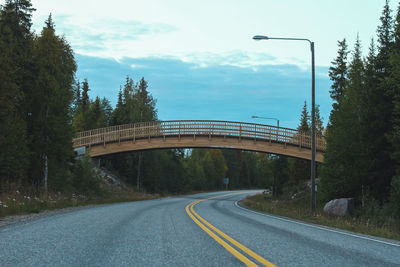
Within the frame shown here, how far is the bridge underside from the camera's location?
33.1m

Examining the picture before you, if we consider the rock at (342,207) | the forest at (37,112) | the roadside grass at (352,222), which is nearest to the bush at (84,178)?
the forest at (37,112)

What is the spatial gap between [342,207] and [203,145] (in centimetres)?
1707

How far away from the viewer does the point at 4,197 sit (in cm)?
1498

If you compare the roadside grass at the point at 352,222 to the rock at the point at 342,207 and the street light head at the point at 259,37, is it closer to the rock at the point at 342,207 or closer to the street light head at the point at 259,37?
the rock at the point at 342,207

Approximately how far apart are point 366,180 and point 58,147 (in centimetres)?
2006

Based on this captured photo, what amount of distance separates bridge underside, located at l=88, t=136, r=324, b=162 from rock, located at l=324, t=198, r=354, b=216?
11.3 meters

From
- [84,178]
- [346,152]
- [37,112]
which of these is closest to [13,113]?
[37,112]

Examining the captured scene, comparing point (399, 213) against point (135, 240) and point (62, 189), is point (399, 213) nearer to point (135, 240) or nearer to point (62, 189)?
point (135, 240)

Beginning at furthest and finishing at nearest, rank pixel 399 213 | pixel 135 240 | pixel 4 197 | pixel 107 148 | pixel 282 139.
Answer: pixel 107 148 → pixel 282 139 → pixel 399 213 → pixel 4 197 → pixel 135 240

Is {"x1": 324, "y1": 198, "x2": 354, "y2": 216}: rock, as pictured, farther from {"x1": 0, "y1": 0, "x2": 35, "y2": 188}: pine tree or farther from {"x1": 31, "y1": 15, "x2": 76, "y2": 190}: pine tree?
{"x1": 0, "y1": 0, "x2": 35, "y2": 188}: pine tree

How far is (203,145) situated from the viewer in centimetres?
3541

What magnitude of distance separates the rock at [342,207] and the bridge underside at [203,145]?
36.9ft

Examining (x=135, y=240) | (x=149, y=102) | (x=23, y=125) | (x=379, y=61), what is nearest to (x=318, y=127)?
(x=149, y=102)

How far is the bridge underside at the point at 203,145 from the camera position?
3312 cm
